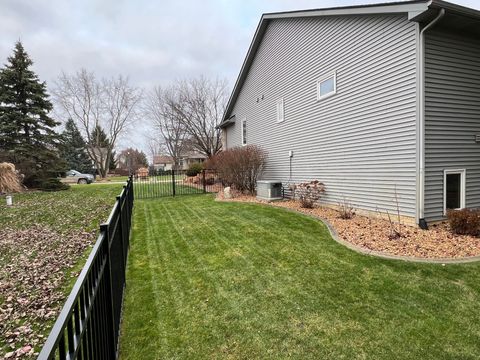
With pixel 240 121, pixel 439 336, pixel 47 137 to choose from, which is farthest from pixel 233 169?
pixel 47 137

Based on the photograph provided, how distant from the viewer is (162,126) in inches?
1409

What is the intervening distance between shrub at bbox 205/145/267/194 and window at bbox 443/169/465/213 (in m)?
7.28

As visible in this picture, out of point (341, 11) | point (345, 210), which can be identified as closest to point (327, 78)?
point (341, 11)

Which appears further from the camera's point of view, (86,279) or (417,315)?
(417,315)

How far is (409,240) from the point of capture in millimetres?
5355

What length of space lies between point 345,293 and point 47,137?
20327 millimetres

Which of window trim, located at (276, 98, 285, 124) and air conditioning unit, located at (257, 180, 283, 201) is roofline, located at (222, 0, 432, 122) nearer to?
window trim, located at (276, 98, 285, 124)

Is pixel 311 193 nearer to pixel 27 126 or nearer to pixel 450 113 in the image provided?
pixel 450 113

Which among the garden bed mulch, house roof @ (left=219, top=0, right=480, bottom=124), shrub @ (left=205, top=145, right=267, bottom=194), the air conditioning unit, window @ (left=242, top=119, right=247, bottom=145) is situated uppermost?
house roof @ (left=219, top=0, right=480, bottom=124)

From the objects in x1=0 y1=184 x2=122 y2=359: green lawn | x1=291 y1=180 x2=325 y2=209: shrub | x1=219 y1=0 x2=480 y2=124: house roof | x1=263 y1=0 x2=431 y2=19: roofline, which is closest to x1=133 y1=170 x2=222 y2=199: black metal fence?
x1=0 y1=184 x2=122 y2=359: green lawn

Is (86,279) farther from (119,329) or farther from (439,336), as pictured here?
(439,336)

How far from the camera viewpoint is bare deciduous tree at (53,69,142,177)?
98.1 ft

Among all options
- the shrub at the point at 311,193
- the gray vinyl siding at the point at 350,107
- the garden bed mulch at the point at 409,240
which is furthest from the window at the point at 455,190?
the shrub at the point at 311,193

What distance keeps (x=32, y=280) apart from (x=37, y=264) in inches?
29.4
